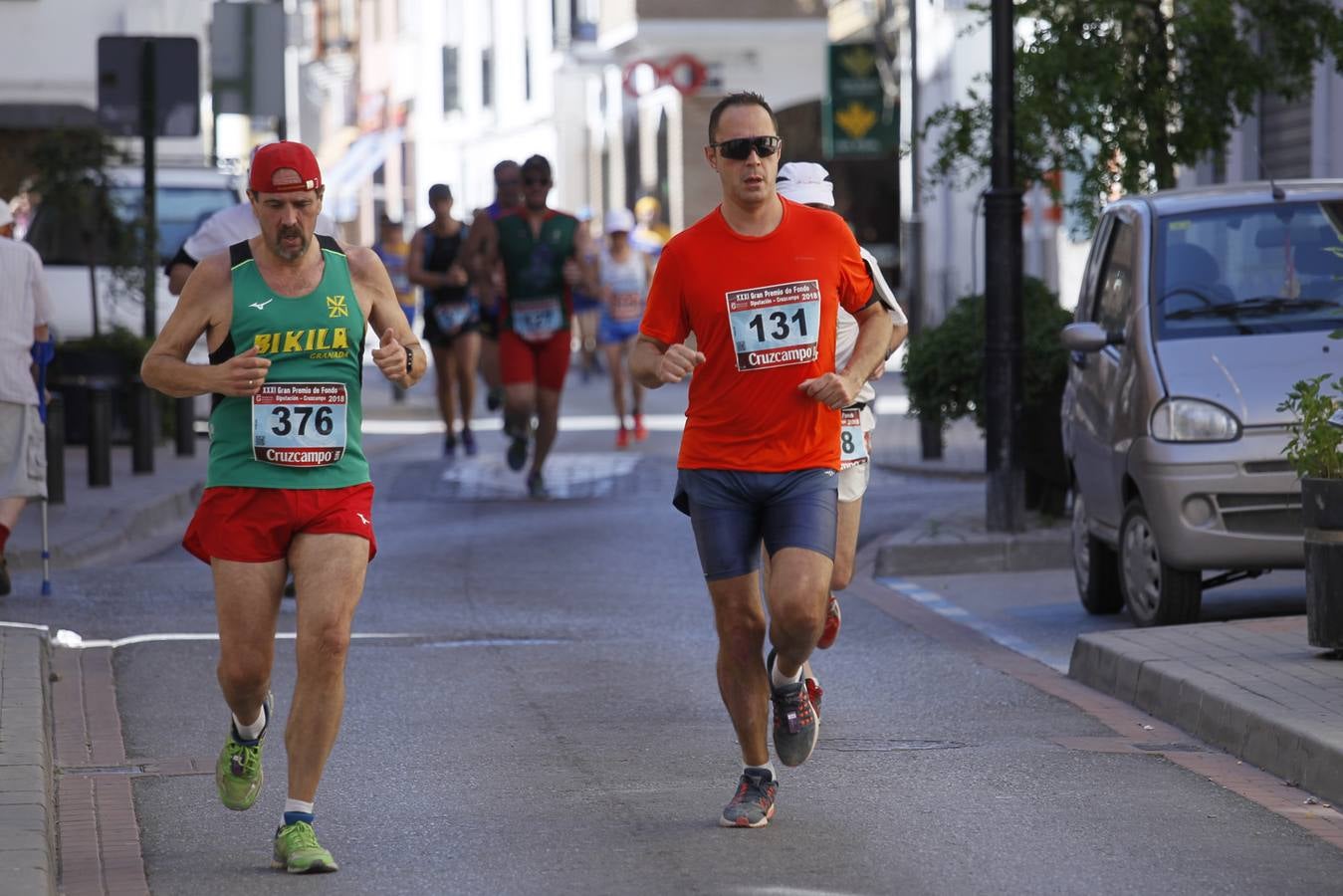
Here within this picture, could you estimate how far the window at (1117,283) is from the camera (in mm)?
11633

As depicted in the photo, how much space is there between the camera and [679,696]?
32.1 feet

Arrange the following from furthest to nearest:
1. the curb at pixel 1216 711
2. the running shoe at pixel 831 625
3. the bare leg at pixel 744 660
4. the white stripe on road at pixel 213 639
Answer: the white stripe on road at pixel 213 639
the running shoe at pixel 831 625
the curb at pixel 1216 711
the bare leg at pixel 744 660

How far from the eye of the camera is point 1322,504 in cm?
913

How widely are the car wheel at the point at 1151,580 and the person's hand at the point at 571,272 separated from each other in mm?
6718

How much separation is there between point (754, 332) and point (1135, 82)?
912 cm

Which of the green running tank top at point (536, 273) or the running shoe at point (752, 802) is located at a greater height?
the green running tank top at point (536, 273)

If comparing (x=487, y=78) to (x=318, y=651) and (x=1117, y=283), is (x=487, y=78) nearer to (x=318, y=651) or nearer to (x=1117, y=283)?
(x=1117, y=283)

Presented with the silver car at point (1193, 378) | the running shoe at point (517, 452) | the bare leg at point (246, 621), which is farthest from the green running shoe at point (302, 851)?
the running shoe at point (517, 452)

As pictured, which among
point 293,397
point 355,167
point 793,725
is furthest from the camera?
point 355,167

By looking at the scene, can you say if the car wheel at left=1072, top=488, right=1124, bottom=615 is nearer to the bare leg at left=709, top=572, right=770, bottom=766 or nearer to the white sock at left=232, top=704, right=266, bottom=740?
the bare leg at left=709, top=572, right=770, bottom=766

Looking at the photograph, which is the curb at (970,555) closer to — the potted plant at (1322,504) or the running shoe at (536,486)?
the running shoe at (536,486)

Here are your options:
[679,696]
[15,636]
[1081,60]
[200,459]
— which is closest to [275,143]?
[679,696]

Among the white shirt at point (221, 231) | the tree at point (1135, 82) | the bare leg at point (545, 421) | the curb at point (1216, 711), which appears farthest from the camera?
the bare leg at point (545, 421)

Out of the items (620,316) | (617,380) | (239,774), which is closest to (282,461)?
(239,774)
